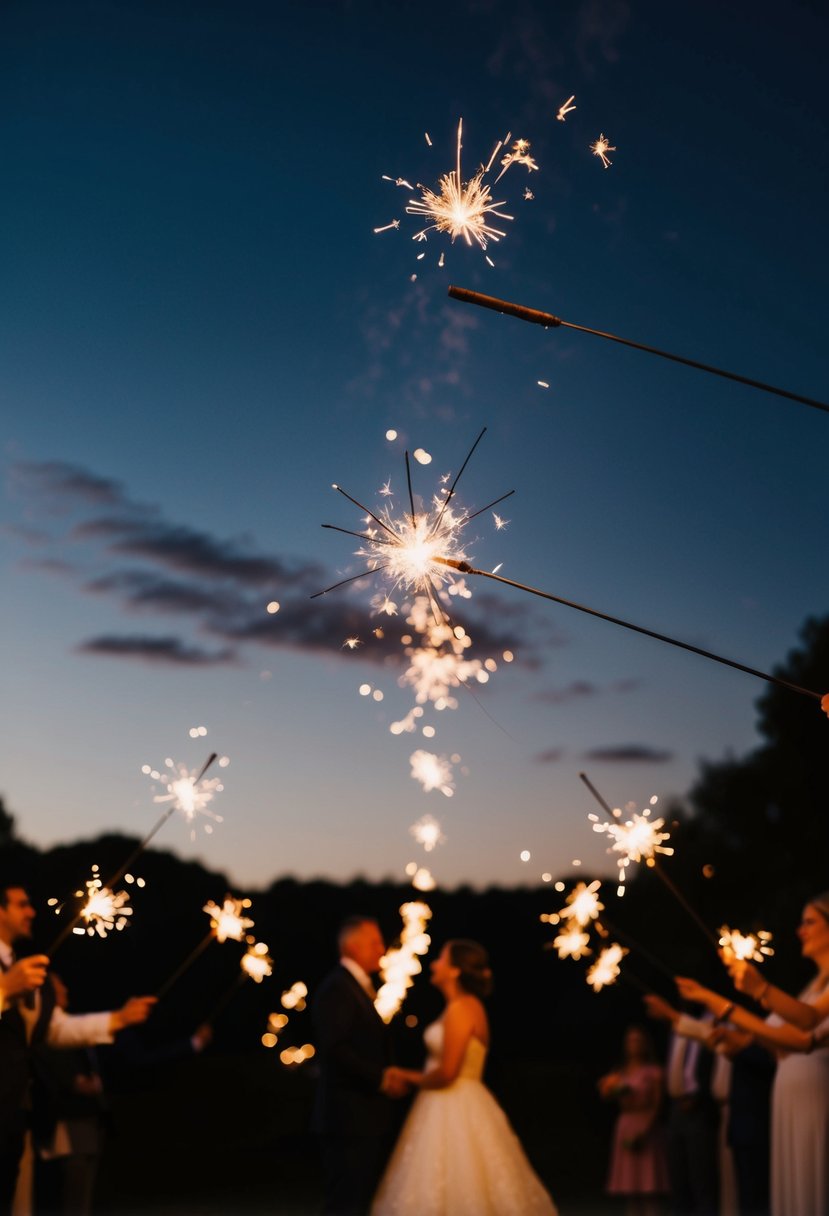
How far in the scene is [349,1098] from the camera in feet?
21.3

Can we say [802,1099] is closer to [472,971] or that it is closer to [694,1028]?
[472,971]

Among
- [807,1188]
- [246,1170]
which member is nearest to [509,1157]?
[807,1188]

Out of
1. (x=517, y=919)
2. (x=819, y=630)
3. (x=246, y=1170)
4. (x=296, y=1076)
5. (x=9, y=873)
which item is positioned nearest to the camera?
(x=246, y=1170)

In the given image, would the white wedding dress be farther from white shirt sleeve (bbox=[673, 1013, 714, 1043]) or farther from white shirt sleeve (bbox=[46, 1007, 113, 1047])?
white shirt sleeve (bbox=[46, 1007, 113, 1047])

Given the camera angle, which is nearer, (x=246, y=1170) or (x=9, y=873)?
(x=246, y=1170)

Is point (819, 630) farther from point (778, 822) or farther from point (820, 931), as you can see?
point (820, 931)

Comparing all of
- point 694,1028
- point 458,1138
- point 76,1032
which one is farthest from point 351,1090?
point 694,1028

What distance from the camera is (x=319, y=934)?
22328 mm

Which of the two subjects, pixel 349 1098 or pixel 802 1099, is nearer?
pixel 802 1099

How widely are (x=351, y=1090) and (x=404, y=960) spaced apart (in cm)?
916

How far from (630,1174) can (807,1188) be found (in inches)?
154

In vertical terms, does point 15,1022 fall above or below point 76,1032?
below

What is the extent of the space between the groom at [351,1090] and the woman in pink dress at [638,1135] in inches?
136

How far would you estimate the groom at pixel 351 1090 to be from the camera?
642 cm
